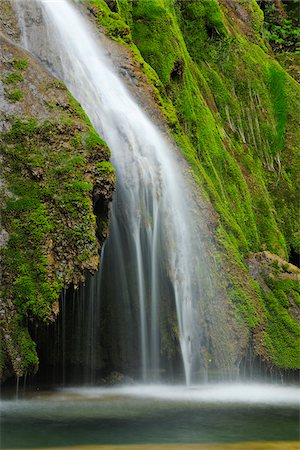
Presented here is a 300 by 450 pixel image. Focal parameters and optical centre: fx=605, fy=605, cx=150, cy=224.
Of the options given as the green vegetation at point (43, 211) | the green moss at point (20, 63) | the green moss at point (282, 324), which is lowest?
the green moss at point (282, 324)

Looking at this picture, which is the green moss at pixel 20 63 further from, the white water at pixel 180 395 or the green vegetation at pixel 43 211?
the white water at pixel 180 395

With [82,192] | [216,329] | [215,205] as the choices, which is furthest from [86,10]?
[216,329]

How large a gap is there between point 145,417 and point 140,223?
3.59 metres

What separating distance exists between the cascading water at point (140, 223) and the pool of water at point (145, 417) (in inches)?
40.9

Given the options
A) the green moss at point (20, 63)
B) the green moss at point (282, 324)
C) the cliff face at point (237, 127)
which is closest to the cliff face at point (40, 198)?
the green moss at point (20, 63)

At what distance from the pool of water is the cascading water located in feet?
3.41

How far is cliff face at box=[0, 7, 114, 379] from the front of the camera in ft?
23.7

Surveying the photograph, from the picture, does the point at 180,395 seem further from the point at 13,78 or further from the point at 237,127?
the point at 237,127

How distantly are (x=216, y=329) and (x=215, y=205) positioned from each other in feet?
10.0

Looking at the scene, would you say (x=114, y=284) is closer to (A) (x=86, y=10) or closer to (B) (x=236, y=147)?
(A) (x=86, y=10)

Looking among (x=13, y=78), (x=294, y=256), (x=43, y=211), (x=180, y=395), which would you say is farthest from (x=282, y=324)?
(x=13, y=78)

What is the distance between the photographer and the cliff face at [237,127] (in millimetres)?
11945

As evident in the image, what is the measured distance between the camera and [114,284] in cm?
976

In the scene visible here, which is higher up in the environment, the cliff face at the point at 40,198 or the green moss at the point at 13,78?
the green moss at the point at 13,78
